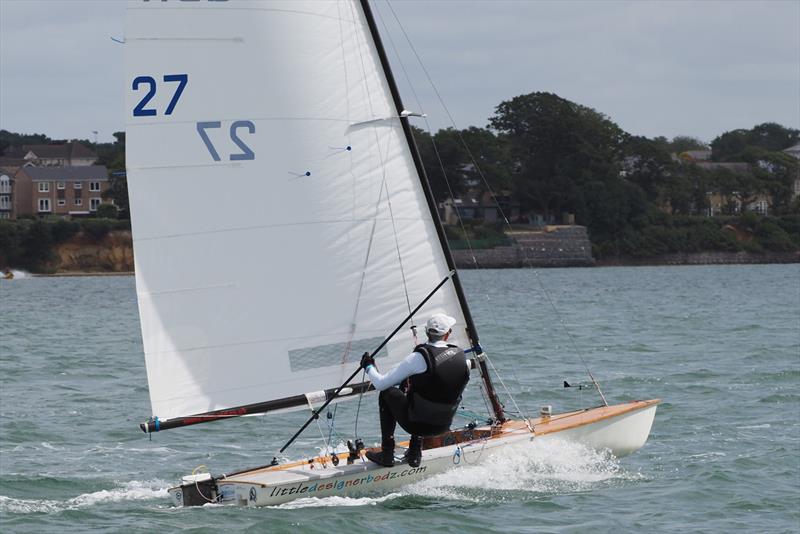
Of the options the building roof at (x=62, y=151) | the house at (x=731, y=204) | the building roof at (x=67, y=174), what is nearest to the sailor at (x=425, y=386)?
the building roof at (x=67, y=174)

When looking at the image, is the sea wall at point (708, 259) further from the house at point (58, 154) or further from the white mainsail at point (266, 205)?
the white mainsail at point (266, 205)

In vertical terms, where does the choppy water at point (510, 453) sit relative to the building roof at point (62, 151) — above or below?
below

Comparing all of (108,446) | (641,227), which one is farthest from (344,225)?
(641,227)

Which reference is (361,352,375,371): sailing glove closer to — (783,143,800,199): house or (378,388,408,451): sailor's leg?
(378,388,408,451): sailor's leg

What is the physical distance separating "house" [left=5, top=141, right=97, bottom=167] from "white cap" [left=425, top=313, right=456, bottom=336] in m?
123

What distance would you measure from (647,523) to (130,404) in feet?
31.2

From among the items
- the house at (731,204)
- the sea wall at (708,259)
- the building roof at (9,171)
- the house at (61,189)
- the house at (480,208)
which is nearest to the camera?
the sea wall at (708,259)

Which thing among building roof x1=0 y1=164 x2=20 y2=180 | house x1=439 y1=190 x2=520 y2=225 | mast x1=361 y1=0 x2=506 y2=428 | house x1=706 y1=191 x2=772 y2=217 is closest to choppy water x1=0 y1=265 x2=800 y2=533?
mast x1=361 y1=0 x2=506 y2=428

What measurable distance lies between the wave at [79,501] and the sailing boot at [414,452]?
2.08m

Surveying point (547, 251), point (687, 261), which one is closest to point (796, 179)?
point (687, 261)

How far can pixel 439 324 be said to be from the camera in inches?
402

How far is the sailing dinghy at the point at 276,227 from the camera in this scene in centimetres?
1029

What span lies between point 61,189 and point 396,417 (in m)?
101

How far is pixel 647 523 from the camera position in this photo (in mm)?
10234
